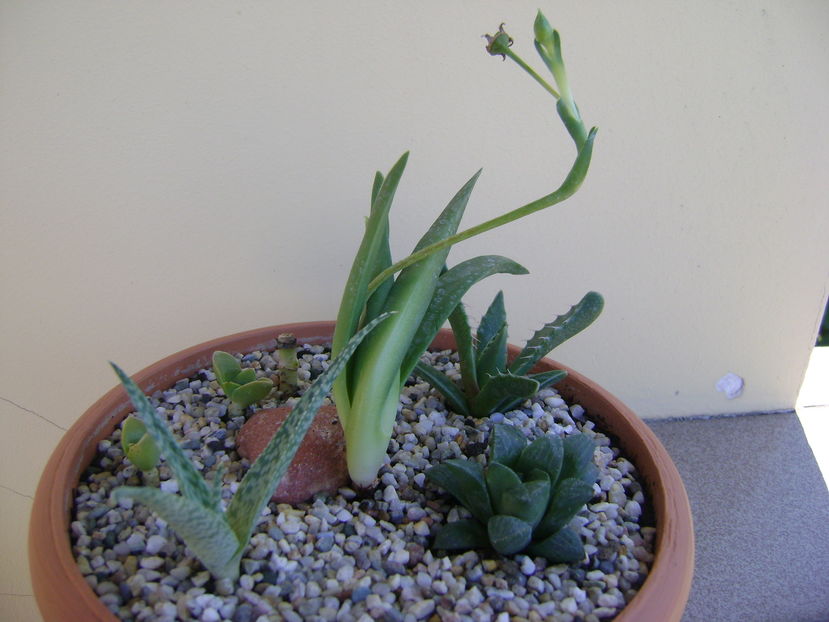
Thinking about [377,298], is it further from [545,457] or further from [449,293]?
[545,457]

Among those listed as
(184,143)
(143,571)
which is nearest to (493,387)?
(143,571)

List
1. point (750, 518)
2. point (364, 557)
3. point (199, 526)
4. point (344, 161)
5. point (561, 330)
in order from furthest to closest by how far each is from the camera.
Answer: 1. point (750, 518)
2. point (344, 161)
3. point (561, 330)
4. point (364, 557)
5. point (199, 526)

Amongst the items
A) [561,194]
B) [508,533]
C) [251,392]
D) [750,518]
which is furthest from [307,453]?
[750,518]

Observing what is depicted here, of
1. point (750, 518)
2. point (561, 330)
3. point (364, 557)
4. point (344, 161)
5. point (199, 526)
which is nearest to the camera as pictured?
point (199, 526)

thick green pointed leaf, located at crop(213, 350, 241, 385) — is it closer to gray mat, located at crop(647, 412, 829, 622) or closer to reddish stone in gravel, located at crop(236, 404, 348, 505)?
reddish stone in gravel, located at crop(236, 404, 348, 505)

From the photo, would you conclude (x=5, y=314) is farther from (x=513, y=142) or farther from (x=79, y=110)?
(x=513, y=142)

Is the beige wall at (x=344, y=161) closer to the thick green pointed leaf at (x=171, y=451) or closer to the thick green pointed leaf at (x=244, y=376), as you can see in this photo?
the thick green pointed leaf at (x=244, y=376)
